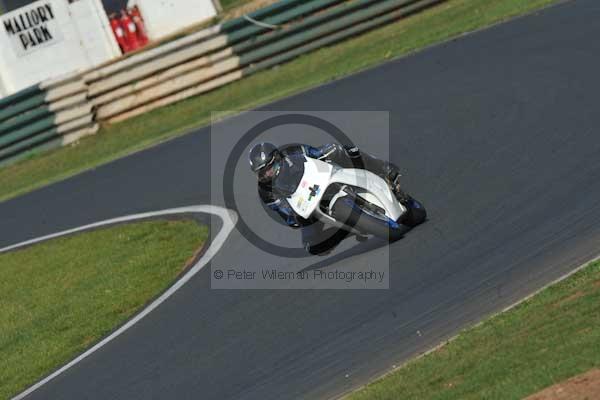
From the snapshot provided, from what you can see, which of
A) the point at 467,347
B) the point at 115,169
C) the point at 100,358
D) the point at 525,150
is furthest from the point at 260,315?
the point at 115,169

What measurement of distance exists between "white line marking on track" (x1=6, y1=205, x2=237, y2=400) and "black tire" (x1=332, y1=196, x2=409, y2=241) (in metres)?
2.57

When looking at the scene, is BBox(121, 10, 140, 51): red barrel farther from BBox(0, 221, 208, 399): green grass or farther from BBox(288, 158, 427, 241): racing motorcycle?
BBox(288, 158, 427, 241): racing motorcycle

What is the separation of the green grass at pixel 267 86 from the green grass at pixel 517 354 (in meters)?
10.9

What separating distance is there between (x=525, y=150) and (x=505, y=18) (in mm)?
6769

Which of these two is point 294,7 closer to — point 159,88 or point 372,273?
point 159,88

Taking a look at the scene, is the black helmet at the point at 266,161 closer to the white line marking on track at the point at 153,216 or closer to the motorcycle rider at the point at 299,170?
the motorcycle rider at the point at 299,170

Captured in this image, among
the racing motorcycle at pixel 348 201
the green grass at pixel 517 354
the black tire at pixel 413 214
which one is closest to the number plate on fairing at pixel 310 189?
the racing motorcycle at pixel 348 201

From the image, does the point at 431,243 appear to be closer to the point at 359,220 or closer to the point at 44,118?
the point at 359,220

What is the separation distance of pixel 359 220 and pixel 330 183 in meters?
0.43

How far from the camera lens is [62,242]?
50.6 feet

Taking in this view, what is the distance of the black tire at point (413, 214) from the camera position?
405 inches

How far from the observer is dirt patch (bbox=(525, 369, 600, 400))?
18.4 feet

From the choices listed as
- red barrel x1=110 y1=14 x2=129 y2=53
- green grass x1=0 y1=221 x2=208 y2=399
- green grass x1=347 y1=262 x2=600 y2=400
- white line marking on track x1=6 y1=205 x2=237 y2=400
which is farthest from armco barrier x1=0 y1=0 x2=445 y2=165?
green grass x1=347 y1=262 x2=600 y2=400

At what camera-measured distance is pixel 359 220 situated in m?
9.82
